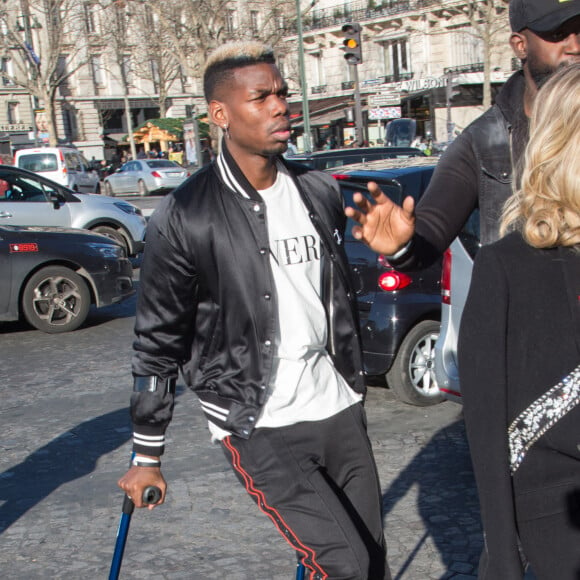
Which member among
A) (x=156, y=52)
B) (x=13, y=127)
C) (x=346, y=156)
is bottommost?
(x=346, y=156)

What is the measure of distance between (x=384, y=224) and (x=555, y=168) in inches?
20.3

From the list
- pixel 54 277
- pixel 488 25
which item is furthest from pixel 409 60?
pixel 54 277

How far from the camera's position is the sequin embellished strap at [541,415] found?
176 centimetres

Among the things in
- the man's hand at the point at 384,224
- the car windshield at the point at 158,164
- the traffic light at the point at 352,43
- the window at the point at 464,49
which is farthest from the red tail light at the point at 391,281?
the window at the point at 464,49

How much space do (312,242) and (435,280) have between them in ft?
11.5

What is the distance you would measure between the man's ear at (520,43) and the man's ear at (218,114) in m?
0.89

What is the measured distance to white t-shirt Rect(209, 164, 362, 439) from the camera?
2605mm

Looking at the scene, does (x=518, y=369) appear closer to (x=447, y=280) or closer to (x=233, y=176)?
(x=233, y=176)

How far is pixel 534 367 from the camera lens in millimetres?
1785

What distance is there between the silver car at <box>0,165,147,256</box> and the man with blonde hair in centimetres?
930

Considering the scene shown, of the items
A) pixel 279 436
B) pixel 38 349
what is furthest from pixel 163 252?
pixel 38 349

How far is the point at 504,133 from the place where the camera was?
2.42m

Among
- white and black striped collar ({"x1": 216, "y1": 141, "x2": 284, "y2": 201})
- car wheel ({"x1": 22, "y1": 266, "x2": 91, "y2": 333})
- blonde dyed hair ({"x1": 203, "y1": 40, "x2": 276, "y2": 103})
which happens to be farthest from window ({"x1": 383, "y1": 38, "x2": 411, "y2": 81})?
white and black striped collar ({"x1": 216, "y1": 141, "x2": 284, "y2": 201})

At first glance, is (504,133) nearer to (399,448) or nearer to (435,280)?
(399,448)
